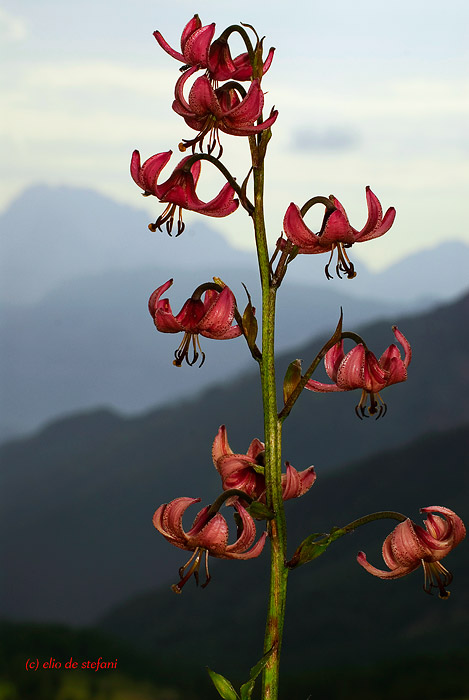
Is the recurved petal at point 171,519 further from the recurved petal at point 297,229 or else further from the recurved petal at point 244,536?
the recurved petal at point 297,229

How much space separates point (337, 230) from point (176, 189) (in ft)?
0.76

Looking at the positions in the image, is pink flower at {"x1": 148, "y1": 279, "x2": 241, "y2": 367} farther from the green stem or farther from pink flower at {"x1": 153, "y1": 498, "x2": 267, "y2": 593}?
pink flower at {"x1": 153, "y1": 498, "x2": 267, "y2": 593}

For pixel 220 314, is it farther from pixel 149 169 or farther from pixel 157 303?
pixel 149 169

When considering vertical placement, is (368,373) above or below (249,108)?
below

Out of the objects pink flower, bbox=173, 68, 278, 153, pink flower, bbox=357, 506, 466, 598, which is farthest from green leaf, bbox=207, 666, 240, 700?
pink flower, bbox=173, 68, 278, 153

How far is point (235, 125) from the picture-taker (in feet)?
3.82

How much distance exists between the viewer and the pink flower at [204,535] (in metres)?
1.15

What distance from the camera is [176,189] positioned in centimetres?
119

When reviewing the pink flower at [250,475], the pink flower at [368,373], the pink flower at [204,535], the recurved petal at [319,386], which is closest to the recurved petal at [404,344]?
the pink flower at [368,373]

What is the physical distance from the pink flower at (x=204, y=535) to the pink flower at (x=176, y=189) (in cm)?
40

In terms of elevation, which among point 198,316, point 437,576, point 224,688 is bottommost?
point 224,688

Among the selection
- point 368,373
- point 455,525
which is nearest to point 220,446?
point 368,373

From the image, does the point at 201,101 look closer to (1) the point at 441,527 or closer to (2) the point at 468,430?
(1) the point at 441,527

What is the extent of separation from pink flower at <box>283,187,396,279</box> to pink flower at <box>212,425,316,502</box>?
1.02ft
